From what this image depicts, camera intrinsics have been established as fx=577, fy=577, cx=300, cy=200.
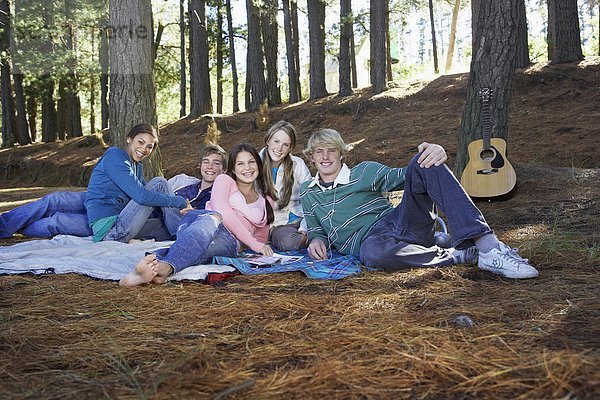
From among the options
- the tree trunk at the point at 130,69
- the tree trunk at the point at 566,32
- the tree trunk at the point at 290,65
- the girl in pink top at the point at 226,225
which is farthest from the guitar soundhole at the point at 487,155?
the tree trunk at the point at 290,65

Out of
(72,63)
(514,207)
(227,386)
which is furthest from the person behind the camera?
(72,63)

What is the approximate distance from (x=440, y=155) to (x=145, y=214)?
2.29 meters

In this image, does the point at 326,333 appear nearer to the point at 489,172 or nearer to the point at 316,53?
the point at 489,172

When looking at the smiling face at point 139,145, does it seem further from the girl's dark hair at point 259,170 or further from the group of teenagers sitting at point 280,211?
the girl's dark hair at point 259,170

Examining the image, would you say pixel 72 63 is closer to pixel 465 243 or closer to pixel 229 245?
pixel 229 245

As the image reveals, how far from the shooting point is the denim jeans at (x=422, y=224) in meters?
2.94

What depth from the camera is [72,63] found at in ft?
53.1

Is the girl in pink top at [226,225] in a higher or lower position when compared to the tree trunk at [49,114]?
lower

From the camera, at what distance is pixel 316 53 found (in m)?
14.8

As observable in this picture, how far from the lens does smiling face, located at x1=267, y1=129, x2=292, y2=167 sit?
4.29 meters

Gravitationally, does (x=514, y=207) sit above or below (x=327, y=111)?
below

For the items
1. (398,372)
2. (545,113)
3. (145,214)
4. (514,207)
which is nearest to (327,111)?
(545,113)

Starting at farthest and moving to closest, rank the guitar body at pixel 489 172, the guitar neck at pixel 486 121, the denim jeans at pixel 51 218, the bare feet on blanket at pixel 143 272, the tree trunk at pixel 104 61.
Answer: the tree trunk at pixel 104 61, the guitar neck at pixel 486 121, the guitar body at pixel 489 172, the denim jeans at pixel 51 218, the bare feet on blanket at pixel 143 272

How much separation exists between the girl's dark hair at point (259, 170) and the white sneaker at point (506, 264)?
5.14 ft
